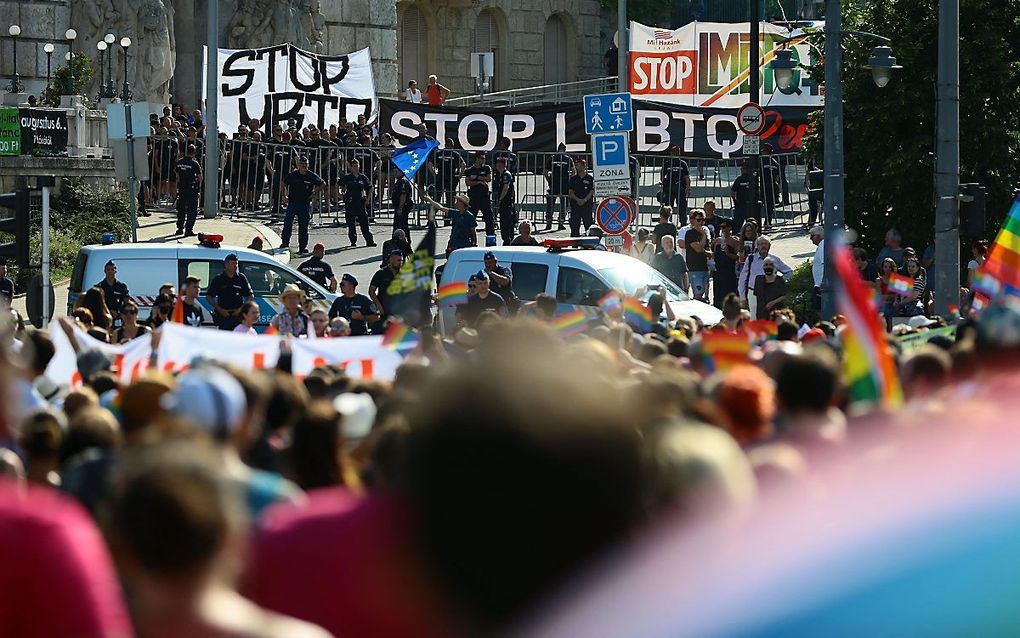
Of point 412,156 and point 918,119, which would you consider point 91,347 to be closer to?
point 918,119

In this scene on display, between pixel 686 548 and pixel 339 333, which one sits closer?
pixel 686 548

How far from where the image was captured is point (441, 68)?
52.7 m

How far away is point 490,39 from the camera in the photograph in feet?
177

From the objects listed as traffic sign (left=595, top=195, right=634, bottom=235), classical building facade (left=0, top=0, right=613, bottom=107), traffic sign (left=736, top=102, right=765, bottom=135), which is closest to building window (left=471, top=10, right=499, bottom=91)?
classical building facade (left=0, top=0, right=613, bottom=107)

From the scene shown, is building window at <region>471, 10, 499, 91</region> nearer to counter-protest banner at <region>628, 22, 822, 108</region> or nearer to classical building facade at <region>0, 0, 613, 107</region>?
classical building facade at <region>0, 0, 613, 107</region>

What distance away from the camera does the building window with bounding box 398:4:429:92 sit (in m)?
52.5

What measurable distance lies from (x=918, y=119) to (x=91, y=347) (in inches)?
580

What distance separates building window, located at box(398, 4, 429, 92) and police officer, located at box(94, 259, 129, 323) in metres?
35.7

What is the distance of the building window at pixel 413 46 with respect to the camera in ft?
172

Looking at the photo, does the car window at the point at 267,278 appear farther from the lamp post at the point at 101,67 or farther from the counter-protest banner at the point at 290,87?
the lamp post at the point at 101,67

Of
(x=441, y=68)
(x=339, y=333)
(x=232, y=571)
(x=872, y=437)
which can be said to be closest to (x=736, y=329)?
(x=339, y=333)

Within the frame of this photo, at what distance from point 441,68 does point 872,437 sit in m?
49.5

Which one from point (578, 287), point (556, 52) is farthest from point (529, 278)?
point (556, 52)

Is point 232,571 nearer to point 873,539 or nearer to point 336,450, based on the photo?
point 873,539
